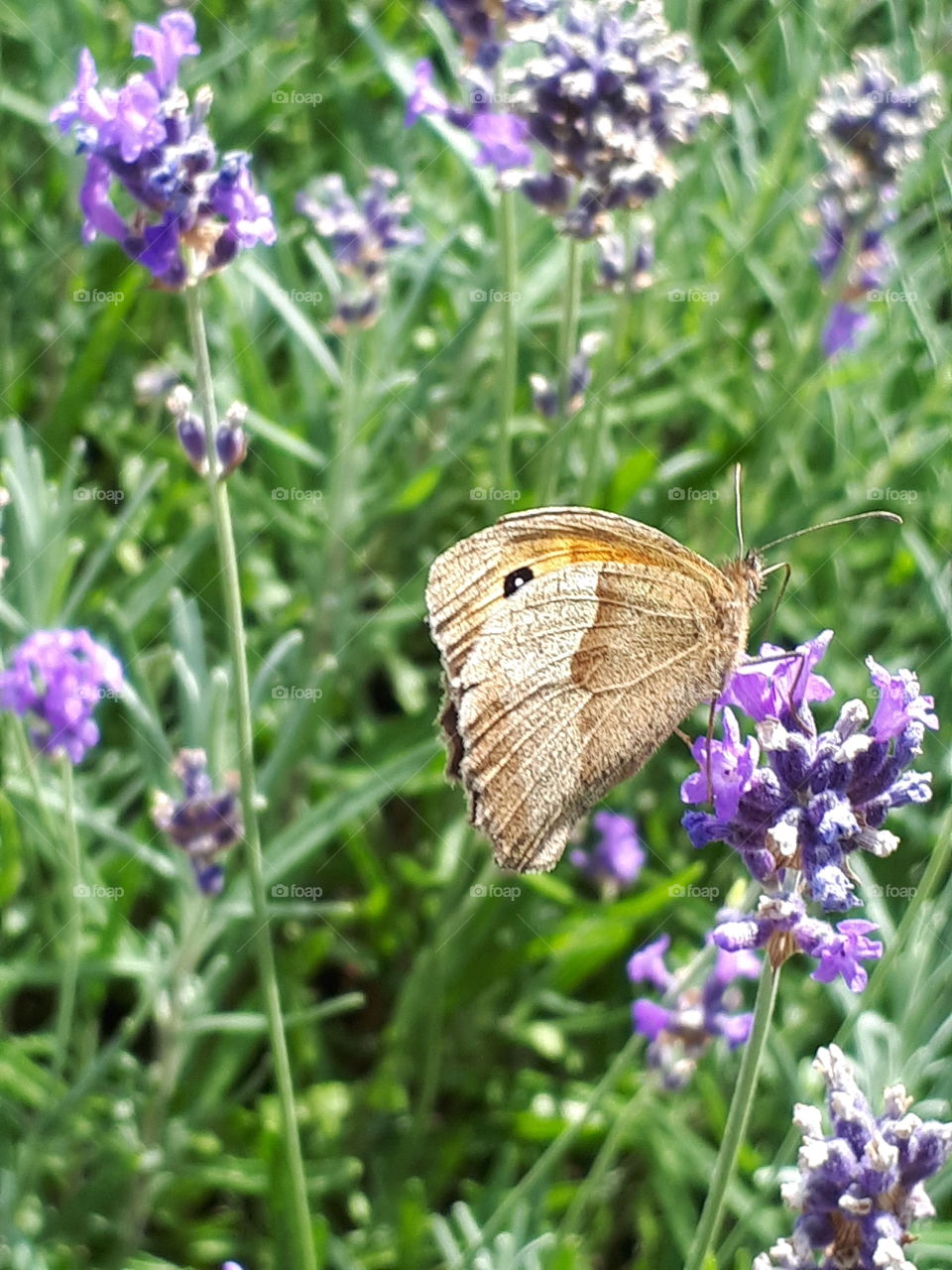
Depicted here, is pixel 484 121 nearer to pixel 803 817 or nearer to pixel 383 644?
pixel 383 644

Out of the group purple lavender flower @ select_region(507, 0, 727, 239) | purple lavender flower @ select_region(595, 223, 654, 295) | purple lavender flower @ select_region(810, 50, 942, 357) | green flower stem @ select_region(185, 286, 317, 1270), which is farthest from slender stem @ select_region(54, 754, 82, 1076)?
purple lavender flower @ select_region(810, 50, 942, 357)

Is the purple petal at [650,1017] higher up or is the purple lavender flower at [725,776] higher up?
the purple lavender flower at [725,776]

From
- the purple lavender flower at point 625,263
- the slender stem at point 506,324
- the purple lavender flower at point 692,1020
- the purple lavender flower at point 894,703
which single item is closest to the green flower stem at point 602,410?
the purple lavender flower at point 625,263

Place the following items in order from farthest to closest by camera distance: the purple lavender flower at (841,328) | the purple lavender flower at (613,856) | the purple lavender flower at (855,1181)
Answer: the purple lavender flower at (841,328)
the purple lavender flower at (613,856)
the purple lavender flower at (855,1181)

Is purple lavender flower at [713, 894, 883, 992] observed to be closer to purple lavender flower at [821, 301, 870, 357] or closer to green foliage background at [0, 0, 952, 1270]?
green foliage background at [0, 0, 952, 1270]

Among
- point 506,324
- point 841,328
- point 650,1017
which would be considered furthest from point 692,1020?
point 841,328

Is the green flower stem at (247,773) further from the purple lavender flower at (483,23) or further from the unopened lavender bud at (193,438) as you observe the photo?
the purple lavender flower at (483,23)
